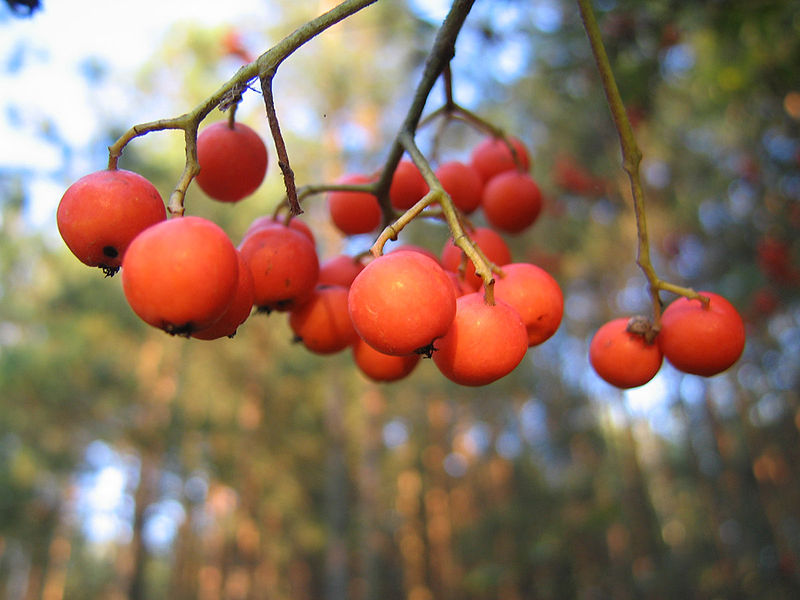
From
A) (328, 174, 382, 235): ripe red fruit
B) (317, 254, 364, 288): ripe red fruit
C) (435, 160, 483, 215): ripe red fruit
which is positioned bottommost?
(317, 254, 364, 288): ripe red fruit

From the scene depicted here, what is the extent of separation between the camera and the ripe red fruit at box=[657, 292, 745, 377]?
1.17 meters

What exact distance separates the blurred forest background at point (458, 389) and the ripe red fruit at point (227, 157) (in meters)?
2.22

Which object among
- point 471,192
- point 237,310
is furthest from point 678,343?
point 237,310

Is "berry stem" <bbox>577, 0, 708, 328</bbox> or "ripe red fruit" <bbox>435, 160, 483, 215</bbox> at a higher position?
"ripe red fruit" <bbox>435, 160, 483, 215</bbox>

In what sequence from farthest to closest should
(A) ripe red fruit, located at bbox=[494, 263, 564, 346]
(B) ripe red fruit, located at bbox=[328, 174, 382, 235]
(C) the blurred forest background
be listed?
1. (C) the blurred forest background
2. (B) ripe red fruit, located at bbox=[328, 174, 382, 235]
3. (A) ripe red fruit, located at bbox=[494, 263, 564, 346]

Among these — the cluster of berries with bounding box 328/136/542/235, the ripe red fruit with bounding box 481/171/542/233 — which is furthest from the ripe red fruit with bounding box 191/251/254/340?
the ripe red fruit with bounding box 481/171/542/233

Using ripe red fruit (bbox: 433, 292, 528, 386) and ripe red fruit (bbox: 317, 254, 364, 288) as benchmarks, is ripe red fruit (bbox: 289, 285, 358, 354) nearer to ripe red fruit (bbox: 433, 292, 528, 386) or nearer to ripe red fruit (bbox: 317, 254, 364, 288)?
ripe red fruit (bbox: 317, 254, 364, 288)

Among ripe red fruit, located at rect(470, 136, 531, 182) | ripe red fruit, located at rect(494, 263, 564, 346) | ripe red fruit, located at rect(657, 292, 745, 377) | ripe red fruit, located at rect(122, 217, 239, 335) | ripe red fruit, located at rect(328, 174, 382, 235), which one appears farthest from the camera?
ripe red fruit, located at rect(470, 136, 531, 182)

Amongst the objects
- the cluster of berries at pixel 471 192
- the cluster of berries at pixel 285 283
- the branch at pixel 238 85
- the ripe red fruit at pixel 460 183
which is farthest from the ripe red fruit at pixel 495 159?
the branch at pixel 238 85

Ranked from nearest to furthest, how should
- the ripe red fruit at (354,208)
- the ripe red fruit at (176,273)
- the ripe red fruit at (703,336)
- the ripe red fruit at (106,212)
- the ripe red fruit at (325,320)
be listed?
the ripe red fruit at (176,273), the ripe red fruit at (106,212), the ripe red fruit at (703,336), the ripe red fruit at (325,320), the ripe red fruit at (354,208)

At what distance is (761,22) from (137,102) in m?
14.3

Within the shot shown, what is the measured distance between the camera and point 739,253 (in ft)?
24.4

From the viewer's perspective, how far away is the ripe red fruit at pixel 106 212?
35.6 inches

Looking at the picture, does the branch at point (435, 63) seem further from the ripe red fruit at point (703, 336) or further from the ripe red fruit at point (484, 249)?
the ripe red fruit at point (703, 336)
